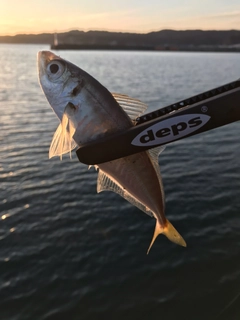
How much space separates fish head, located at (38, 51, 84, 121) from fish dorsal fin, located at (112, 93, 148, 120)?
1.33 ft

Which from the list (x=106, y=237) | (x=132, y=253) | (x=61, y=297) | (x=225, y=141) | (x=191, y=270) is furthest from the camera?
(x=225, y=141)

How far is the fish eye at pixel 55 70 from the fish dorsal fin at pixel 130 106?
0.57 meters

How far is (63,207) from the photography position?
547 inches

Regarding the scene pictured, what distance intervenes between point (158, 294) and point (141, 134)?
7.45m

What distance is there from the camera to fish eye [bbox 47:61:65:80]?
143 inches

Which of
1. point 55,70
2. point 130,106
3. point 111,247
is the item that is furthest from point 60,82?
point 111,247

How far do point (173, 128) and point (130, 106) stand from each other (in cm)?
67

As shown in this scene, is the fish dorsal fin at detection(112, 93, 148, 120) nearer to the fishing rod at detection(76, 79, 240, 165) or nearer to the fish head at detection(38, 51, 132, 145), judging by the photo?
the fish head at detection(38, 51, 132, 145)

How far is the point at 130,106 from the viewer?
12.0 feet

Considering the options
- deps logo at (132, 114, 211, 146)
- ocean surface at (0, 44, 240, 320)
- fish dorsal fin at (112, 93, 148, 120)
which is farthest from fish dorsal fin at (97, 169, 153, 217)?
ocean surface at (0, 44, 240, 320)

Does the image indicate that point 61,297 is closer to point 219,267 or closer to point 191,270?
point 191,270

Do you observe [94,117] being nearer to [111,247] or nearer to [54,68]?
[54,68]

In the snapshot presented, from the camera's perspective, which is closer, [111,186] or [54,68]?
[54,68]

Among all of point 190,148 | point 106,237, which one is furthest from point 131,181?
point 190,148
